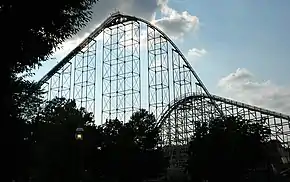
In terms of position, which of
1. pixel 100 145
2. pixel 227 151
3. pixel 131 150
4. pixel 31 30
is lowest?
pixel 227 151

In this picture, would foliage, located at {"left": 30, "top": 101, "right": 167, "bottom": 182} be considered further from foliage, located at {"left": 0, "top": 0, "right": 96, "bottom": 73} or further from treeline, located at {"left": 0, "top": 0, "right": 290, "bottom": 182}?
foliage, located at {"left": 0, "top": 0, "right": 96, "bottom": 73}

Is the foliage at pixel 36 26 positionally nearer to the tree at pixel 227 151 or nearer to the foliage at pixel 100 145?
the foliage at pixel 100 145

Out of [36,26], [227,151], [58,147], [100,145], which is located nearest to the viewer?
[36,26]

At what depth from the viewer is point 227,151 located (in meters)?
27.2

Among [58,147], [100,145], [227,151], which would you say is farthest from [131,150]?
[227,151]

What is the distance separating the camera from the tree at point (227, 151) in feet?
88.3

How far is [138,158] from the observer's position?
31.0 meters

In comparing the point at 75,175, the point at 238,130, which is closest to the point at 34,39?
the point at 75,175

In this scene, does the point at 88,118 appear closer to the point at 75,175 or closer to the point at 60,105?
the point at 60,105

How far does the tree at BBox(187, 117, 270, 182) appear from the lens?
26.9 m

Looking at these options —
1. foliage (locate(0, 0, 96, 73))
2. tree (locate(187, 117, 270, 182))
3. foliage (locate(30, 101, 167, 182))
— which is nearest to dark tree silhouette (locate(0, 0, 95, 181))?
foliage (locate(0, 0, 96, 73))

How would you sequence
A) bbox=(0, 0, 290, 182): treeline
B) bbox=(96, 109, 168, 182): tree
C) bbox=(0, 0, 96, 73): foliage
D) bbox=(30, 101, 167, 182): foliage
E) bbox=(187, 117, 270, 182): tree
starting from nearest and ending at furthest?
1. bbox=(0, 0, 96, 73): foliage
2. bbox=(0, 0, 290, 182): treeline
3. bbox=(30, 101, 167, 182): foliage
4. bbox=(187, 117, 270, 182): tree
5. bbox=(96, 109, 168, 182): tree

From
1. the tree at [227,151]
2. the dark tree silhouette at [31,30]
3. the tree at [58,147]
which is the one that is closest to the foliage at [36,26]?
the dark tree silhouette at [31,30]

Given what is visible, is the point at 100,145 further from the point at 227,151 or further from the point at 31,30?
the point at 31,30
